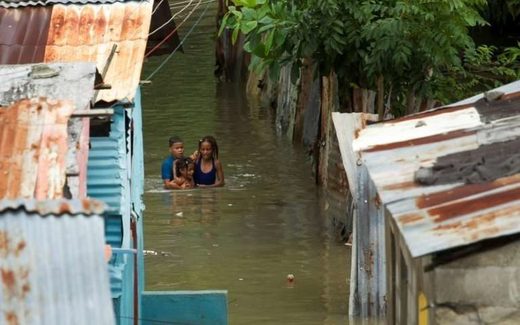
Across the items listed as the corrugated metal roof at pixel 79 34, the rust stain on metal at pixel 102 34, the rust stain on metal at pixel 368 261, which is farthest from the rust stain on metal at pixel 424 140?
the rust stain on metal at pixel 368 261

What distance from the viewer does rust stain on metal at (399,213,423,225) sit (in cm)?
614

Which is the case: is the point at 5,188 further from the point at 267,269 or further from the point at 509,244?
the point at 267,269

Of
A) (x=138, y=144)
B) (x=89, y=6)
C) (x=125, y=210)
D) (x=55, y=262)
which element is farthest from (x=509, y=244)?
Result: (x=138, y=144)

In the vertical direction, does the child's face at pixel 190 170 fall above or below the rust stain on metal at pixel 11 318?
above

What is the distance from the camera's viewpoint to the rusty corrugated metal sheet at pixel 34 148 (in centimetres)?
614

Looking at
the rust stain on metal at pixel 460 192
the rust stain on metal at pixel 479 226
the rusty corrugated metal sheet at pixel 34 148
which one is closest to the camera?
the rust stain on metal at pixel 479 226

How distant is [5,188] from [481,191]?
217 centimetres

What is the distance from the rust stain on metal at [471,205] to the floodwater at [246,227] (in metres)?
5.79

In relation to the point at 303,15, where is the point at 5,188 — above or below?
below

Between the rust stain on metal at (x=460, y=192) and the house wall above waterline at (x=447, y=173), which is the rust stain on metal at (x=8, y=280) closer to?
the house wall above waterline at (x=447, y=173)

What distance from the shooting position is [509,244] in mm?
6102

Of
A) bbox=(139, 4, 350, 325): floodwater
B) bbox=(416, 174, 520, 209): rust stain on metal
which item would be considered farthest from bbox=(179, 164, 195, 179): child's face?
bbox=(416, 174, 520, 209): rust stain on metal

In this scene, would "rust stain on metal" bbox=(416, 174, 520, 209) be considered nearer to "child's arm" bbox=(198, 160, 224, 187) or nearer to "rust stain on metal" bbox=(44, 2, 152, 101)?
"rust stain on metal" bbox=(44, 2, 152, 101)

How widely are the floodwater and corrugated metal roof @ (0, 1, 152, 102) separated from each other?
3.06 metres
